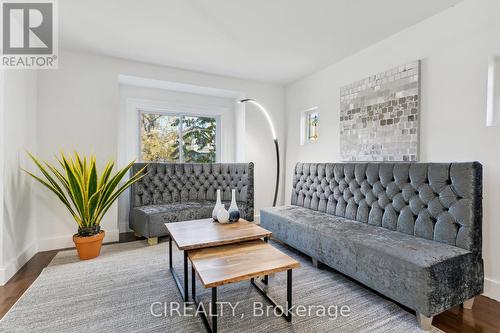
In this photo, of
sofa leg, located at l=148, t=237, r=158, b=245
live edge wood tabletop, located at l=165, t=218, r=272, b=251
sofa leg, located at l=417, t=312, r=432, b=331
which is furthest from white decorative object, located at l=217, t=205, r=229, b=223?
sofa leg, located at l=417, t=312, r=432, b=331

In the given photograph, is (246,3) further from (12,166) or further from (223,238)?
(12,166)

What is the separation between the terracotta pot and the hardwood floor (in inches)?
15.6

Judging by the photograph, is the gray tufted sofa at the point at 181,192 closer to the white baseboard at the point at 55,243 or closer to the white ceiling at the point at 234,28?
the white baseboard at the point at 55,243

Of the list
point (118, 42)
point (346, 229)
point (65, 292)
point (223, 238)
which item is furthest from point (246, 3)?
point (65, 292)

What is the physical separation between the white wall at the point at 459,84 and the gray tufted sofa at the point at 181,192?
242 cm

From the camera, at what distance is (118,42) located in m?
2.90

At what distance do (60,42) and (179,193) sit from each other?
7.95 ft

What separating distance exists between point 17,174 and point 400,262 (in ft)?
11.6

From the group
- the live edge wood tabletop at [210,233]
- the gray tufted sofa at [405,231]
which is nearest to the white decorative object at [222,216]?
the live edge wood tabletop at [210,233]

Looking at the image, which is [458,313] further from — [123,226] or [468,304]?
[123,226]

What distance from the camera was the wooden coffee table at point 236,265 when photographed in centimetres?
143

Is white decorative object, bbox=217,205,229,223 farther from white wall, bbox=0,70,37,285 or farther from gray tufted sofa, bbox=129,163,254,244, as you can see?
white wall, bbox=0,70,37,285

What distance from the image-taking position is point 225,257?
68.7 inches

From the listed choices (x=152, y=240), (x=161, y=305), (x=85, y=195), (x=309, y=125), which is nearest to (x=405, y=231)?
(x=161, y=305)
